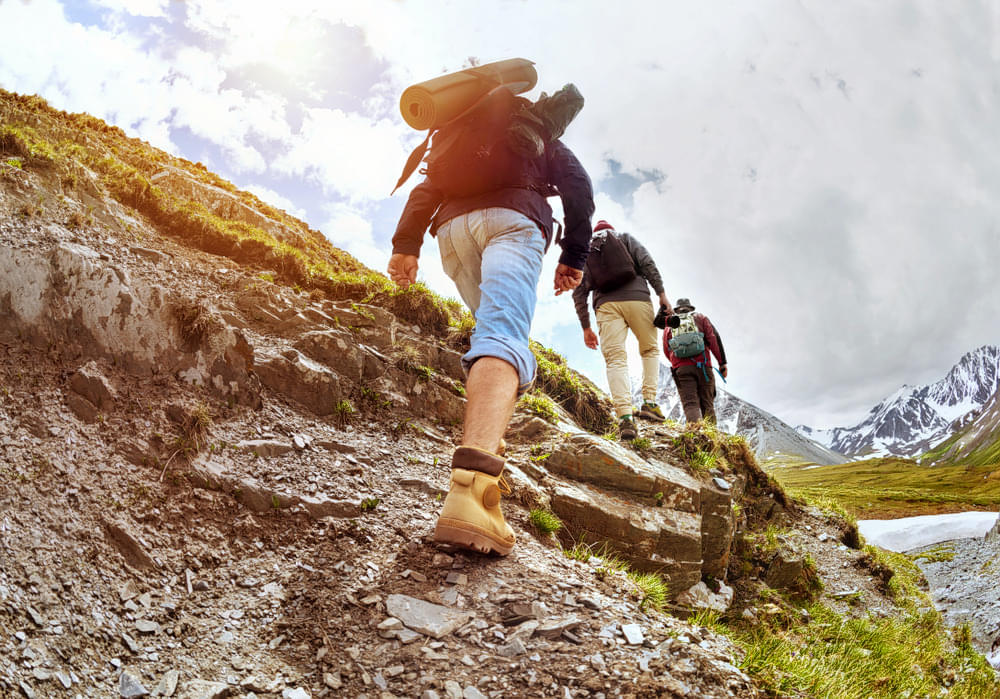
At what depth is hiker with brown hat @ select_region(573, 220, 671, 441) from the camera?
841cm

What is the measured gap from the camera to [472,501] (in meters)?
2.71

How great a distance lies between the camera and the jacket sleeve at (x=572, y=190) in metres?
3.54

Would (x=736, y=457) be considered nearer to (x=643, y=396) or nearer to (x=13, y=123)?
(x=643, y=396)

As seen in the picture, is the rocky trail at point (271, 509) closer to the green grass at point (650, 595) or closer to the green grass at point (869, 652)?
the green grass at point (650, 595)

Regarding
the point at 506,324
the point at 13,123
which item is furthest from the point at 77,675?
the point at 13,123

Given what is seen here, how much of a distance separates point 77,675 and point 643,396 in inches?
341

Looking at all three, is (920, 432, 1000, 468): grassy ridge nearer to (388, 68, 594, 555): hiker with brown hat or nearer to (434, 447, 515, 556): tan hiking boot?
(388, 68, 594, 555): hiker with brown hat

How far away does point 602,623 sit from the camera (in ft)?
8.04

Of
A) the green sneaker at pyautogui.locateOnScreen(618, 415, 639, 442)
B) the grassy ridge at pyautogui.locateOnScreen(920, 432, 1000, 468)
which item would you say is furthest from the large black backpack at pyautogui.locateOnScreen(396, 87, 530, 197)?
the grassy ridge at pyautogui.locateOnScreen(920, 432, 1000, 468)

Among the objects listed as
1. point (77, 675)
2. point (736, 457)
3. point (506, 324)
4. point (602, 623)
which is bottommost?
point (77, 675)

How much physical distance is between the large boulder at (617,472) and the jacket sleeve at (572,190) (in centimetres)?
326

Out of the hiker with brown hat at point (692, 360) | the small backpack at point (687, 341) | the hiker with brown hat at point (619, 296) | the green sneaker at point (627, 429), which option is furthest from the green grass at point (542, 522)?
the small backpack at point (687, 341)

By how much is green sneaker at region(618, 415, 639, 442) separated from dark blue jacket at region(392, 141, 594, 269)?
15.1ft

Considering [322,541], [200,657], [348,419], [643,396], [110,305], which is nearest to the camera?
[200,657]
